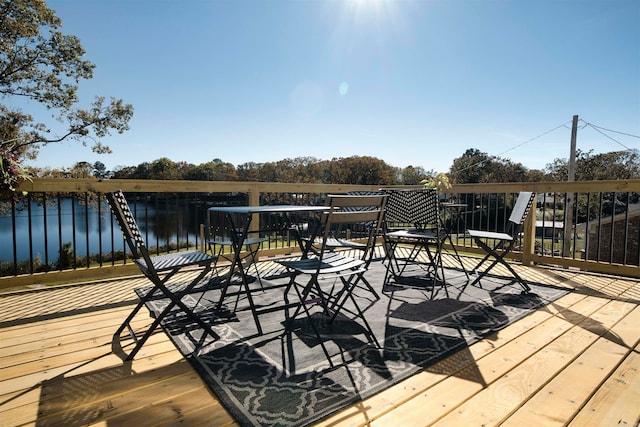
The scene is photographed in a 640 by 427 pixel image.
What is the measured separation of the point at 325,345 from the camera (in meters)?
2.20

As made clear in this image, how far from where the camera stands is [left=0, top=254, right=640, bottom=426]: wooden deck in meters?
1.49

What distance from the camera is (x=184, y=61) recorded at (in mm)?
11805

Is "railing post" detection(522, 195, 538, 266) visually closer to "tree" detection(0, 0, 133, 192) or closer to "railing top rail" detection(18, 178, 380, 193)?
"railing top rail" detection(18, 178, 380, 193)

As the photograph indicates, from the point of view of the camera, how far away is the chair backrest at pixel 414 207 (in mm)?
3485

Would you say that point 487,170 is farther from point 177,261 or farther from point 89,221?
point 177,261

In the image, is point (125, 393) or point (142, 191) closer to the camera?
point (125, 393)

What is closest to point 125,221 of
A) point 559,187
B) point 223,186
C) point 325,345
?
point 325,345

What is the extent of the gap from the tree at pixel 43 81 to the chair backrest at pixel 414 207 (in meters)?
15.2

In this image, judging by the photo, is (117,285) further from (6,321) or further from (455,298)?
(455,298)

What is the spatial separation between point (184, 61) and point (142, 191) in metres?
9.80

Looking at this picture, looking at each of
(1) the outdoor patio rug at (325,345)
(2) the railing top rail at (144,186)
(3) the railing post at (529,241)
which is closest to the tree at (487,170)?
(3) the railing post at (529,241)

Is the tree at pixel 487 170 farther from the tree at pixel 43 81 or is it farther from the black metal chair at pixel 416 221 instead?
the black metal chair at pixel 416 221

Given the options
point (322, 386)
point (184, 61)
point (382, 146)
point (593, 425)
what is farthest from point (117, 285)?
point (382, 146)

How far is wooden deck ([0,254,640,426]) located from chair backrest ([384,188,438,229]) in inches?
50.9
